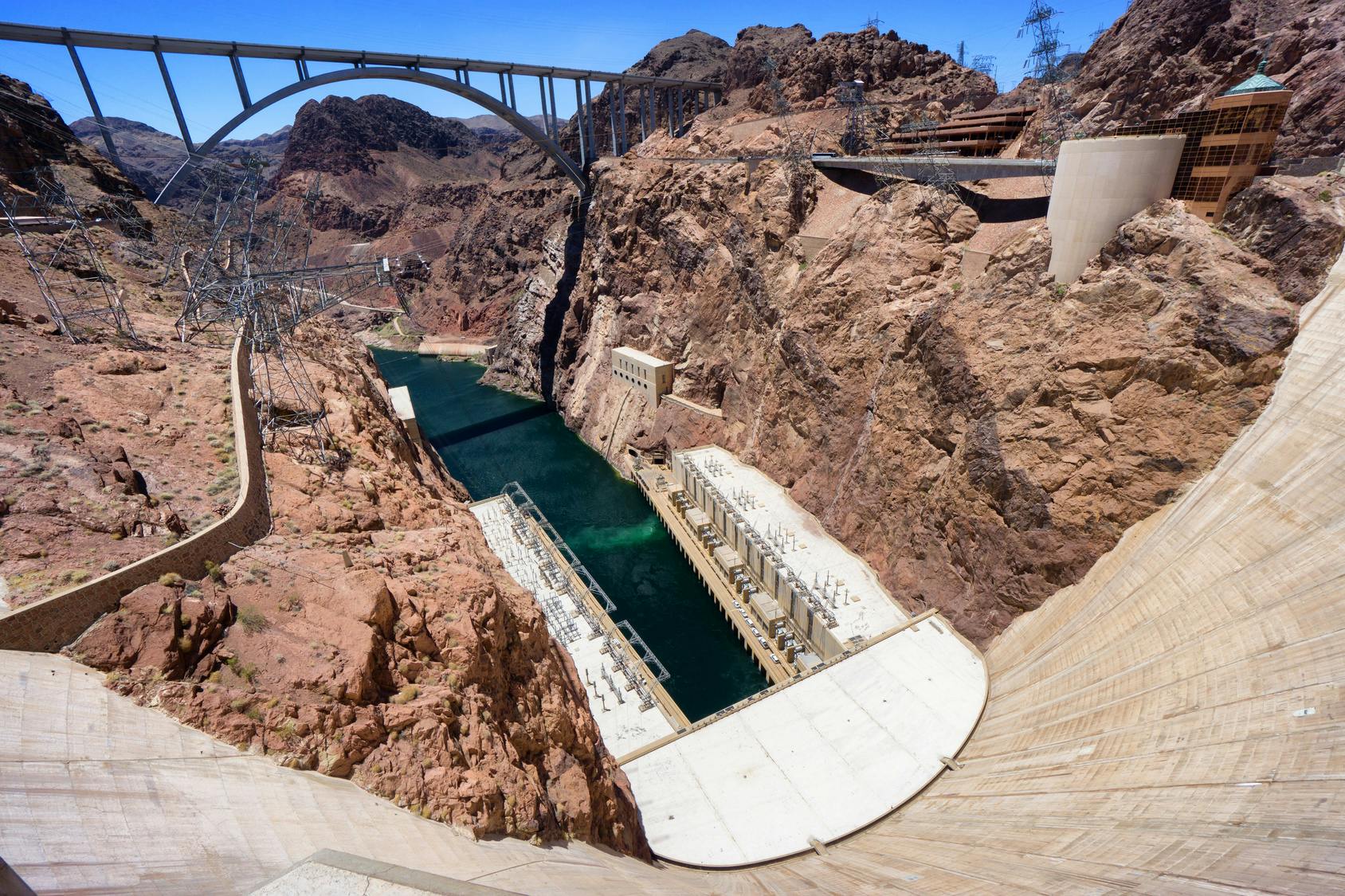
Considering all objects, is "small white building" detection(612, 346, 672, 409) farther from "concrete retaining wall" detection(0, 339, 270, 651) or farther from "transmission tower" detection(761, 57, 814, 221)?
"concrete retaining wall" detection(0, 339, 270, 651)

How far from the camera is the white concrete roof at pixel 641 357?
192ft

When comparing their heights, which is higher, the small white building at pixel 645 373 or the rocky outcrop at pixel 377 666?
the rocky outcrop at pixel 377 666

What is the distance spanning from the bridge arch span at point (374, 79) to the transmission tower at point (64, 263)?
268 inches

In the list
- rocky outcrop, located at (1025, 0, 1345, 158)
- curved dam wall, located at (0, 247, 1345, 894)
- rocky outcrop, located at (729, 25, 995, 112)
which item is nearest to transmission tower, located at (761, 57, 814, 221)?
rocky outcrop, located at (729, 25, 995, 112)

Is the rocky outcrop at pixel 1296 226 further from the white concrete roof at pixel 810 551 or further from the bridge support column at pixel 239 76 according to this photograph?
the bridge support column at pixel 239 76

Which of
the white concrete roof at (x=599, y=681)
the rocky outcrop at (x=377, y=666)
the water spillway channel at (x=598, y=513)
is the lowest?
the water spillway channel at (x=598, y=513)

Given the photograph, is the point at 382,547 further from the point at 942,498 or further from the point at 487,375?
the point at 487,375

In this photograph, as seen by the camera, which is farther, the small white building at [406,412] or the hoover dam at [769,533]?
the small white building at [406,412]

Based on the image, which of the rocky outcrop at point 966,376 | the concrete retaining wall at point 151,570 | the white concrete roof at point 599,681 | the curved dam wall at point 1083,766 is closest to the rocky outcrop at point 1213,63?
the rocky outcrop at point 966,376

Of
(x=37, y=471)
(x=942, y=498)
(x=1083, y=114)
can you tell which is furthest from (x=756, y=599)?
(x=1083, y=114)

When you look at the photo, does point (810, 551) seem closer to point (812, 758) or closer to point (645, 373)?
point (812, 758)

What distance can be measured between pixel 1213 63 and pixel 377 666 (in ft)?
170

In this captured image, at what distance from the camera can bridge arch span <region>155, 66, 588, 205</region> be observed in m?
44.1

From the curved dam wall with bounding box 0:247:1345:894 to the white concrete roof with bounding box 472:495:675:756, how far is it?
768 centimetres
